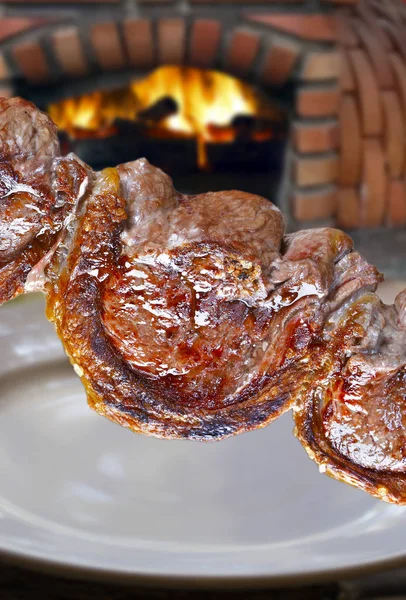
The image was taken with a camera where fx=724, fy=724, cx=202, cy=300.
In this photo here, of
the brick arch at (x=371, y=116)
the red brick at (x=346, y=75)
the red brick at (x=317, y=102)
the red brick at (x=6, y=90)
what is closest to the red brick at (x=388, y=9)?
the brick arch at (x=371, y=116)

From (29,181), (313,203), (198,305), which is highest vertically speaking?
(29,181)

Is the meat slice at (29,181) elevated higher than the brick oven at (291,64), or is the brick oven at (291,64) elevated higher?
the meat slice at (29,181)

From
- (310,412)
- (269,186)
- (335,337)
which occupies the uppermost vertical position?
(335,337)

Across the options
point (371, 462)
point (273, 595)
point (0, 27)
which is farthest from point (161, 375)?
point (0, 27)

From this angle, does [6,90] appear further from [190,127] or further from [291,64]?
[291,64]

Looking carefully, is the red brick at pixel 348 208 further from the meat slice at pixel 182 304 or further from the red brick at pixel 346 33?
the meat slice at pixel 182 304

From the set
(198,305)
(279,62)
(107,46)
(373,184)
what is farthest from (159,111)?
(198,305)

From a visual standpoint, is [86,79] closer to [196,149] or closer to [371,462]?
[196,149]
